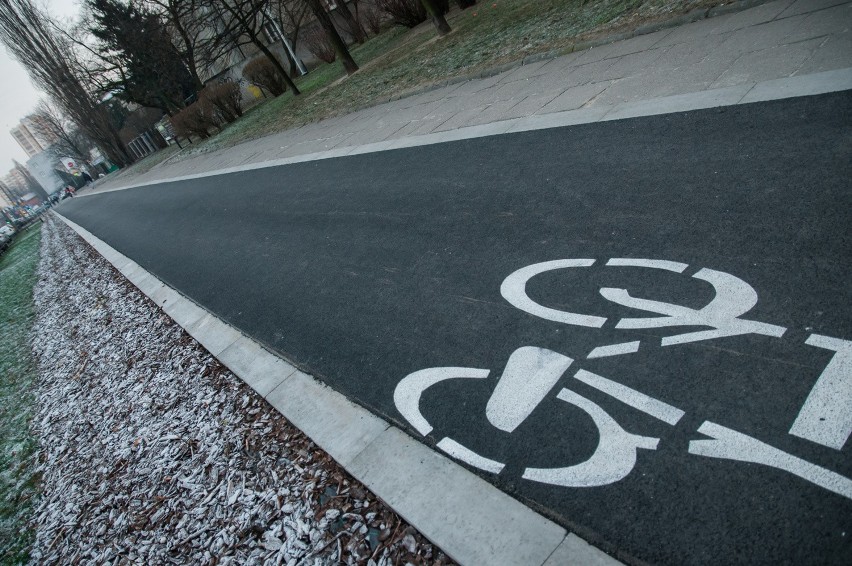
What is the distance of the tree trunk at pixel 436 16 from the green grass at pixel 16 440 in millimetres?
14880

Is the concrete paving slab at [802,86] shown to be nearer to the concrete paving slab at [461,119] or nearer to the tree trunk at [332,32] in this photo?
the concrete paving slab at [461,119]

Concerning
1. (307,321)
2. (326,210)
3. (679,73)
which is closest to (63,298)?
(326,210)

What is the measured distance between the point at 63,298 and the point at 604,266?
13.2m

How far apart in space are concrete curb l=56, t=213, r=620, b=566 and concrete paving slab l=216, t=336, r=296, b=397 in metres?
0.01

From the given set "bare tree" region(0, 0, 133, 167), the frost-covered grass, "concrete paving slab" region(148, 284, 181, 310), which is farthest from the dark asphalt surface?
"bare tree" region(0, 0, 133, 167)

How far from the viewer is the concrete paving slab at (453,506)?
88.0 inches

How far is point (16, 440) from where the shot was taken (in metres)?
5.92

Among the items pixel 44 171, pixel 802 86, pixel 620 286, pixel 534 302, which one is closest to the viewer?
pixel 620 286

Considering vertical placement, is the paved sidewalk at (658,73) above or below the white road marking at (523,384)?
above

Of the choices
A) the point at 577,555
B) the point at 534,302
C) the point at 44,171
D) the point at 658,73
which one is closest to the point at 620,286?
the point at 534,302

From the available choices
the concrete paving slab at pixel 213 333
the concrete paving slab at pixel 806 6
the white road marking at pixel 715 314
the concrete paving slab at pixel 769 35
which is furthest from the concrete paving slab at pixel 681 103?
the concrete paving slab at pixel 213 333

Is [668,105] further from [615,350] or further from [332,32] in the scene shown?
[332,32]

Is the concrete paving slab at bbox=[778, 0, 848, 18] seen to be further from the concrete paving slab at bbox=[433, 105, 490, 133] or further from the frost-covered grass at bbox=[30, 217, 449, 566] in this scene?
the frost-covered grass at bbox=[30, 217, 449, 566]

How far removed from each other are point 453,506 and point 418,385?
1091 mm
